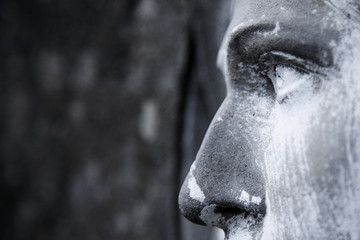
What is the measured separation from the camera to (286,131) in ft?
1.60

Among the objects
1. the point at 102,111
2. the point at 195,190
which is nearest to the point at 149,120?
the point at 102,111

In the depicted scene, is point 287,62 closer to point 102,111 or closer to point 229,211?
point 229,211

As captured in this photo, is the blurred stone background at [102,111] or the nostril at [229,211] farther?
the blurred stone background at [102,111]

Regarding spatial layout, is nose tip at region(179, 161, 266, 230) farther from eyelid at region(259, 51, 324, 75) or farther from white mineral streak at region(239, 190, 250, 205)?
eyelid at region(259, 51, 324, 75)

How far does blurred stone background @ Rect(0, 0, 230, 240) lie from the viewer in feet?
3.64

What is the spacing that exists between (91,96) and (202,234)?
0.57m

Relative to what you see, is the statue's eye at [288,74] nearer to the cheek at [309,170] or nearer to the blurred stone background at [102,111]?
the cheek at [309,170]

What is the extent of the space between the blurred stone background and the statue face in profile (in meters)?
0.35

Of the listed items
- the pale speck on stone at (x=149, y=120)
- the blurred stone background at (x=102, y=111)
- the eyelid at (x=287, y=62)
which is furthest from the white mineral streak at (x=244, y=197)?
the pale speck on stone at (x=149, y=120)

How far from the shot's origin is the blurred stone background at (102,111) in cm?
111

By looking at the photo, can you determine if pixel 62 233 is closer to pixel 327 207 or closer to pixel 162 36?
pixel 162 36

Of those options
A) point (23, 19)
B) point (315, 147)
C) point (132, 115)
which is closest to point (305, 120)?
point (315, 147)

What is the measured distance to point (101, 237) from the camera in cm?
145

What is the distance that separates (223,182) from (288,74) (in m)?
0.13
